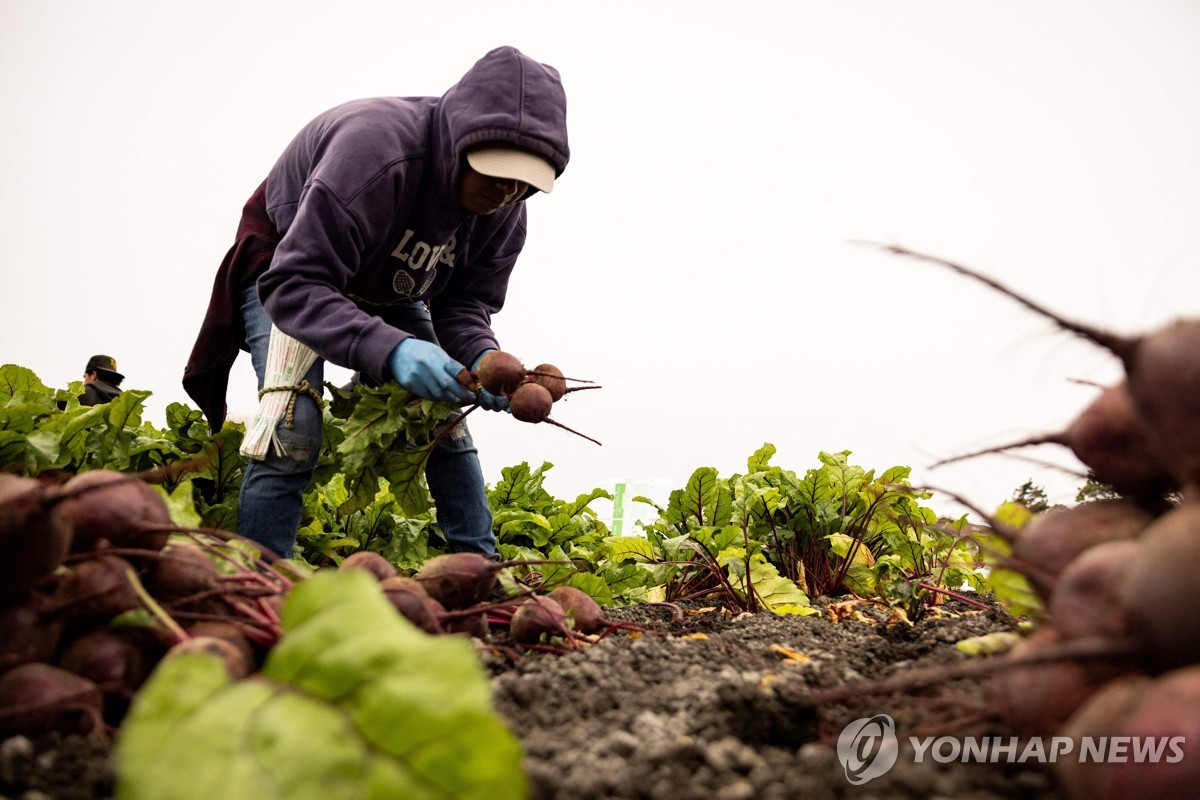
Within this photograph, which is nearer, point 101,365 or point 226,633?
point 226,633

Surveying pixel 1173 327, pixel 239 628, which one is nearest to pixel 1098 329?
pixel 1173 327

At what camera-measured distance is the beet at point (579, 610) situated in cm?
236

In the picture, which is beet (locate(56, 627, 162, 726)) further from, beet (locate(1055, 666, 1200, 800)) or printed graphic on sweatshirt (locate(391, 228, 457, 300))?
printed graphic on sweatshirt (locate(391, 228, 457, 300))

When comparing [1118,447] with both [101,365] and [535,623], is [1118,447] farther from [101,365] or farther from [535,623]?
[101,365]

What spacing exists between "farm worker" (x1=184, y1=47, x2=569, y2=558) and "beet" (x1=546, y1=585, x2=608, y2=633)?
99cm

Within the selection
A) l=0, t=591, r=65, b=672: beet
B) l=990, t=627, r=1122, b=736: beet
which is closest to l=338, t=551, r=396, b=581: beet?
l=0, t=591, r=65, b=672: beet

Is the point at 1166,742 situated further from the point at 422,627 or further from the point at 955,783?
the point at 422,627

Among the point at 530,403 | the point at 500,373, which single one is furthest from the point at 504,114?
the point at 530,403

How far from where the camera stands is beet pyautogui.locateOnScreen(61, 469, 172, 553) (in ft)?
4.30

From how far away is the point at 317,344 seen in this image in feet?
9.37

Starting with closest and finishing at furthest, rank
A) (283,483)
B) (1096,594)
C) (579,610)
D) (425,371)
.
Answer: (1096,594) → (579,610) → (425,371) → (283,483)

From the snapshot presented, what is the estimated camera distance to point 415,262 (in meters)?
3.32

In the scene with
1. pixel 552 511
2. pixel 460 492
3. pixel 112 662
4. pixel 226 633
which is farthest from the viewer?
pixel 552 511

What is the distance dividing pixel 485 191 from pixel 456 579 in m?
1.76
